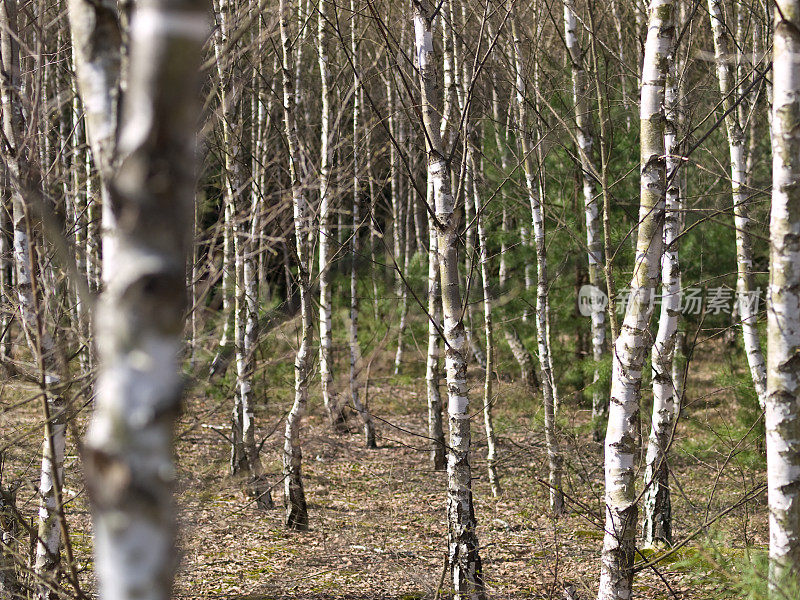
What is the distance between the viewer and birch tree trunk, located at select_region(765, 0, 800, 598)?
2.31 metres

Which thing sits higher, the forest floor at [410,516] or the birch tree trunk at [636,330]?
the birch tree trunk at [636,330]

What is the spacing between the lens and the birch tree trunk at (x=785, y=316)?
2.31 meters

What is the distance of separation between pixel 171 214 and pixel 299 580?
4892 millimetres

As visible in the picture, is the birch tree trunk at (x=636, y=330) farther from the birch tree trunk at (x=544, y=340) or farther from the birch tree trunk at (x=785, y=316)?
the birch tree trunk at (x=544, y=340)

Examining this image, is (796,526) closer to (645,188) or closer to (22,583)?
(645,188)

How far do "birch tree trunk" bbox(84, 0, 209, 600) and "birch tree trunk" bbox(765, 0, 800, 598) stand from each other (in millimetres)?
2012

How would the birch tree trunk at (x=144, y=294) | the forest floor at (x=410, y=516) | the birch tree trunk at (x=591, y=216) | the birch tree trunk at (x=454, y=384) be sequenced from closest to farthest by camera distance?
1. the birch tree trunk at (x=144, y=294)
2. the birch tree trunk at (x=454, y=384)
3. the forest floor at (x=410, y=516)
4. the birch tree trunk at (x=591, y=216)

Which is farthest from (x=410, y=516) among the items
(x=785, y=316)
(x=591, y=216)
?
(x=785, y=316)

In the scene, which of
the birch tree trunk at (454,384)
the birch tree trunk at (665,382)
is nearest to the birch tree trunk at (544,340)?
the birch tree trunk at (665,382)

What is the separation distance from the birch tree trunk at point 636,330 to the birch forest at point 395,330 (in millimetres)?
15

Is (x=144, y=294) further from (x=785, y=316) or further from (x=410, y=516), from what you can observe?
(x=410, y=516)

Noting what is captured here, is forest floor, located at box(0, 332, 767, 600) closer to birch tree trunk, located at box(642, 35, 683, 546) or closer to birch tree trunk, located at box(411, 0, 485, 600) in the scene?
birch tree trunk, located at box(642, 35, 683, 546)

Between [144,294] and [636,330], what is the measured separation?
2.43m

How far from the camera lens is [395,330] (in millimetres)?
12859
